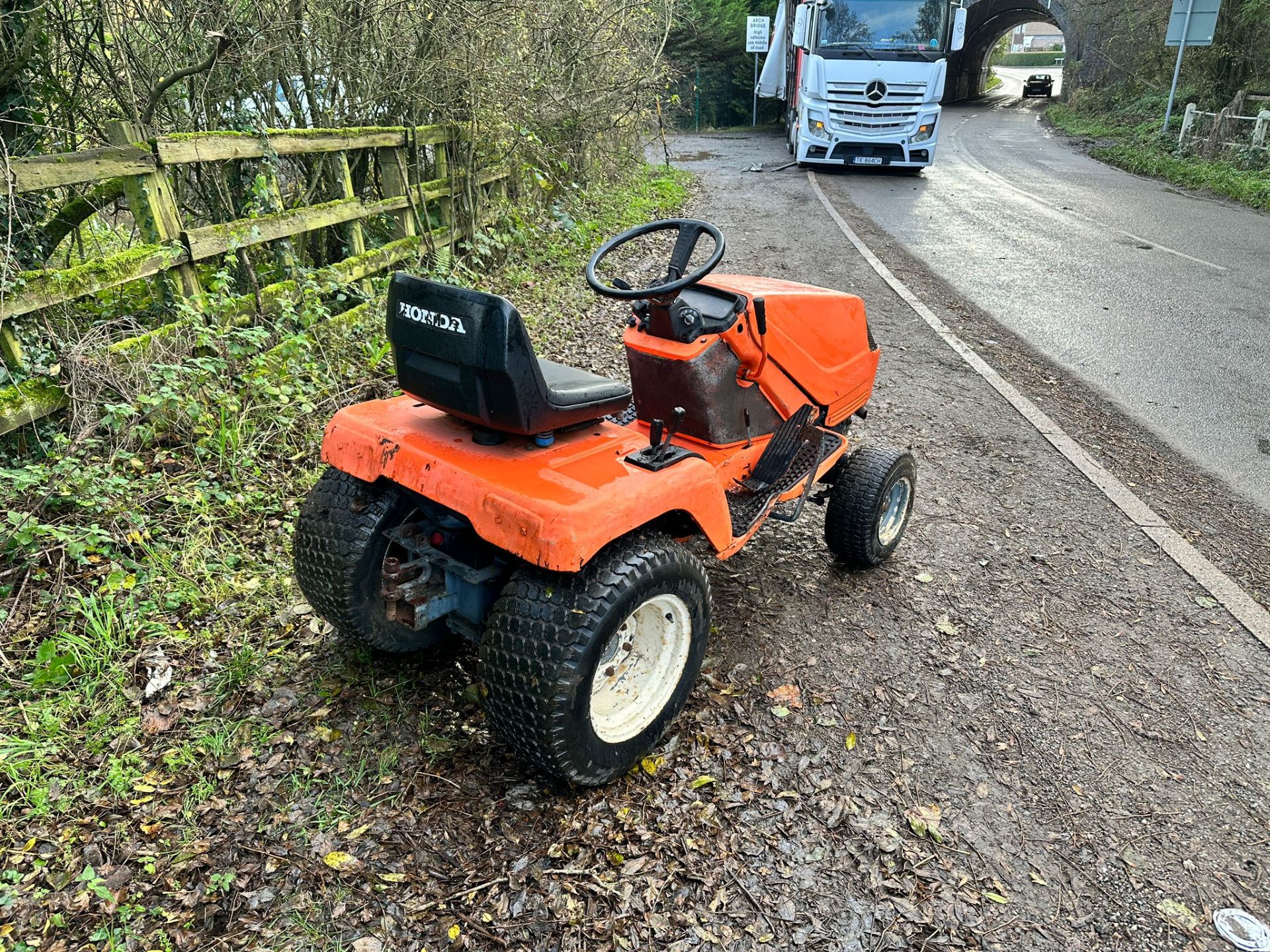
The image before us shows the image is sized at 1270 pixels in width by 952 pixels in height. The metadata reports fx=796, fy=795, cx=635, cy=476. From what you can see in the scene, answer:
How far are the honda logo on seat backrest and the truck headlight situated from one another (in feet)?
47.6

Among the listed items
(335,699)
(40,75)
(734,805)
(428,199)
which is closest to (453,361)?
(335,699)

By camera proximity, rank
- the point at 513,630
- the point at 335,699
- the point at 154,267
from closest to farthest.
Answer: the point at 513,630 → the point at 335,699 → the point at 154,267

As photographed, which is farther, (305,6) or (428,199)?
(428,199)

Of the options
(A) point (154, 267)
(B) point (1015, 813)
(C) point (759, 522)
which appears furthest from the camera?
(A) point (154, 267)

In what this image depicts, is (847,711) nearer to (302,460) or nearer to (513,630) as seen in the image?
(513,630)

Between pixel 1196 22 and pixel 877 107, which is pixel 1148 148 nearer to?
pixel 1196 22

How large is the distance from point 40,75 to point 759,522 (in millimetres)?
4113

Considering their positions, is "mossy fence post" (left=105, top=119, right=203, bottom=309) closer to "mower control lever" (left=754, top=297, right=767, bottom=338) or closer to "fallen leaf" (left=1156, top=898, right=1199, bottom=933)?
"mower control lever" (left=754, top=297, right=767, bottom=338)

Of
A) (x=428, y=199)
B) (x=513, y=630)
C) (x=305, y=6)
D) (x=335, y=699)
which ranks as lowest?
(x=335, y=699)

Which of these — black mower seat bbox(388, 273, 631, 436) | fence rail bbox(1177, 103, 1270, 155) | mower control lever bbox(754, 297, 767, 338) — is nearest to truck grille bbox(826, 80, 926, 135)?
fence rail bbox(1177, 103, 1270, 155)

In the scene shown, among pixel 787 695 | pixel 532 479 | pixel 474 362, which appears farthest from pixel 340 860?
pixel 787 695

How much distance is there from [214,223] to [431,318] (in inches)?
134

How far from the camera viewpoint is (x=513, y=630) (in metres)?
2.22

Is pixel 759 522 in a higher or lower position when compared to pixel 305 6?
lower
